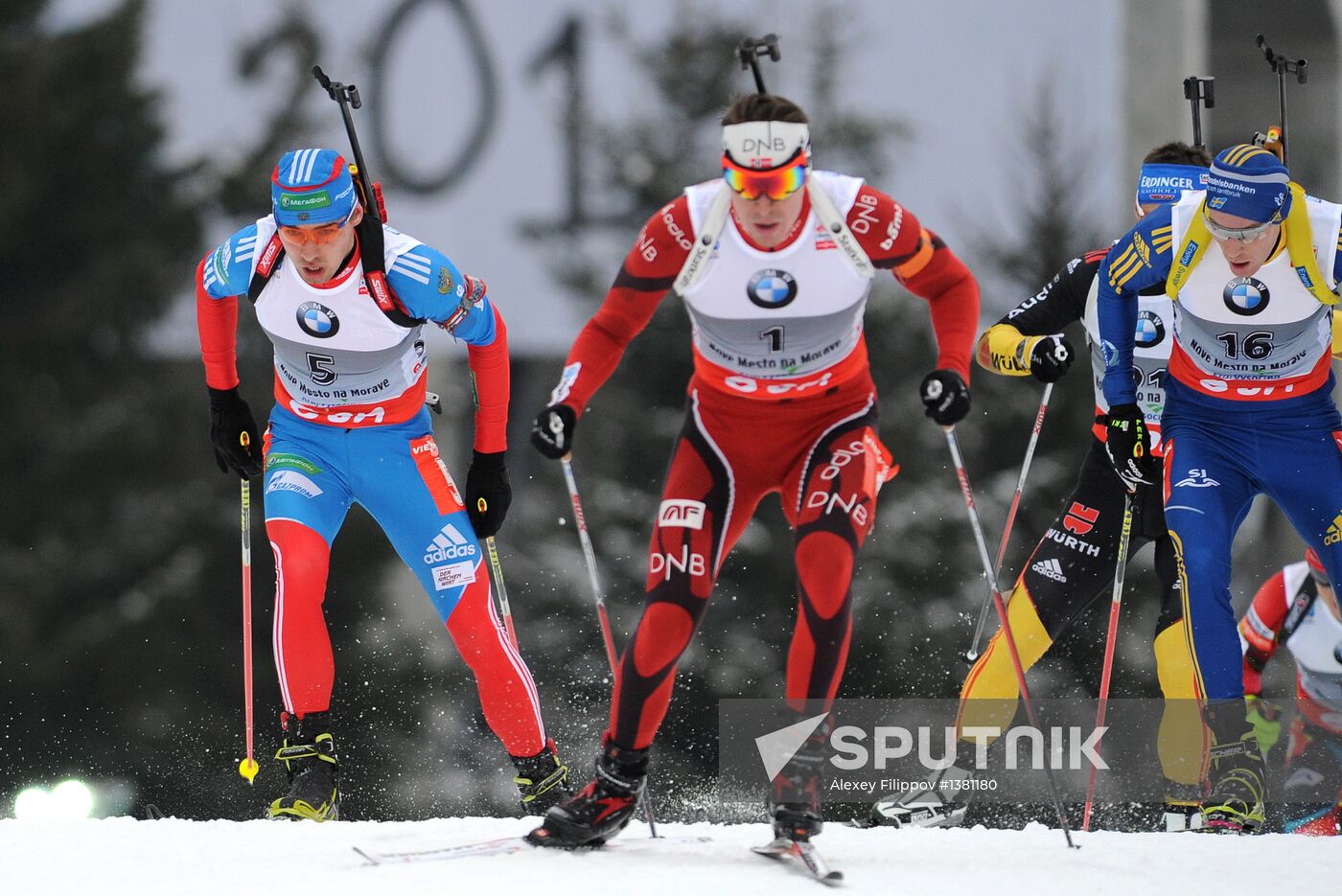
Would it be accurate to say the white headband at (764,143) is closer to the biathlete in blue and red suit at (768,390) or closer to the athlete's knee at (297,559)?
the biathlete in blue and red suit at (768,390)

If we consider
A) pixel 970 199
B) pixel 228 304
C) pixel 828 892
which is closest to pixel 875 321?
pixel 970 199

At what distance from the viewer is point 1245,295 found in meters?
5.74

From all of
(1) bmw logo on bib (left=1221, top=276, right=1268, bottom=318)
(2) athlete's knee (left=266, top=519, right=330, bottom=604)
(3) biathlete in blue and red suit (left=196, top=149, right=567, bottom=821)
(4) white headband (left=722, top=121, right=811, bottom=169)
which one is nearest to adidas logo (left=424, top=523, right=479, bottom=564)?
(3) biathlete in blue and red suit (left=196, top=149, right=567, bottom=821)

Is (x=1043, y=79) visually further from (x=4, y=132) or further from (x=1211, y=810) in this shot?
(x=1211, y=810)

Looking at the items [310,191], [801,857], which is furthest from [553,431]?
[801,857]

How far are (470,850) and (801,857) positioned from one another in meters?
0.88

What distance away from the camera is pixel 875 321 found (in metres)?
18.0

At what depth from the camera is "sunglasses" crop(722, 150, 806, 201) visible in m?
5.03

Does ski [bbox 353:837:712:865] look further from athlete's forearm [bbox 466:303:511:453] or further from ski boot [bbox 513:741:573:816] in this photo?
athlete's forearm [bbox 466:303:511:453]

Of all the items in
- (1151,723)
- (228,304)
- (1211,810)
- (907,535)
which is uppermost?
(228,304)

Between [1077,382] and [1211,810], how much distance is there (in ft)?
42.6

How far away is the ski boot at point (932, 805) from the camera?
6.41 metres

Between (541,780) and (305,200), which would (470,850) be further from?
(305,200)

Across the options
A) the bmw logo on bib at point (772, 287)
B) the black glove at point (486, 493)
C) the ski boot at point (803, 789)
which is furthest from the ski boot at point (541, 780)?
the bmw logo on bib at point (772, 287)
